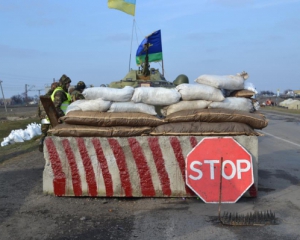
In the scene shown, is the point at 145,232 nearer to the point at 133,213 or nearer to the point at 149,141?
the point at 133,213

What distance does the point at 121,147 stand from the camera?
6113mm

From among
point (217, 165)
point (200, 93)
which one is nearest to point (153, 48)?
point (200, 93)

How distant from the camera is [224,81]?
6.59m

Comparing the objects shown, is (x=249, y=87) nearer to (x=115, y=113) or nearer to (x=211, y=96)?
(x=211, y=96)

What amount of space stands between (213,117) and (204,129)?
0.23 meters

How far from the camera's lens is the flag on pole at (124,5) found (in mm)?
11258

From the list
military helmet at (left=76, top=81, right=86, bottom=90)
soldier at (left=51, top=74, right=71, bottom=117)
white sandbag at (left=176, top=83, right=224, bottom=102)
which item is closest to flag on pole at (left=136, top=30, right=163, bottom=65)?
military helmet at (left=76, top=81, right=86, bottom=90)

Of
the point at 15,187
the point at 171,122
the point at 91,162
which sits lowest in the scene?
the point at 15,187

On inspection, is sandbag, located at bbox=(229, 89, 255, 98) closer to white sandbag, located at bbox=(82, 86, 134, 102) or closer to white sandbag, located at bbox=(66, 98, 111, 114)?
white sandbag, located at bbox=(82, 86, 134, 102)

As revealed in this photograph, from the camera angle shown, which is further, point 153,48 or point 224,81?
point 153,48

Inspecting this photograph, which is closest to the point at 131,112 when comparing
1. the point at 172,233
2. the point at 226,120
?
the point at 226,120

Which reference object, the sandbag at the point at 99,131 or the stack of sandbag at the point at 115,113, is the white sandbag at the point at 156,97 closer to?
the stack of sandbag at the point at 115,113

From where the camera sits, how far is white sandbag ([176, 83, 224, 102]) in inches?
250

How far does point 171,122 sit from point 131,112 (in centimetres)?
61
